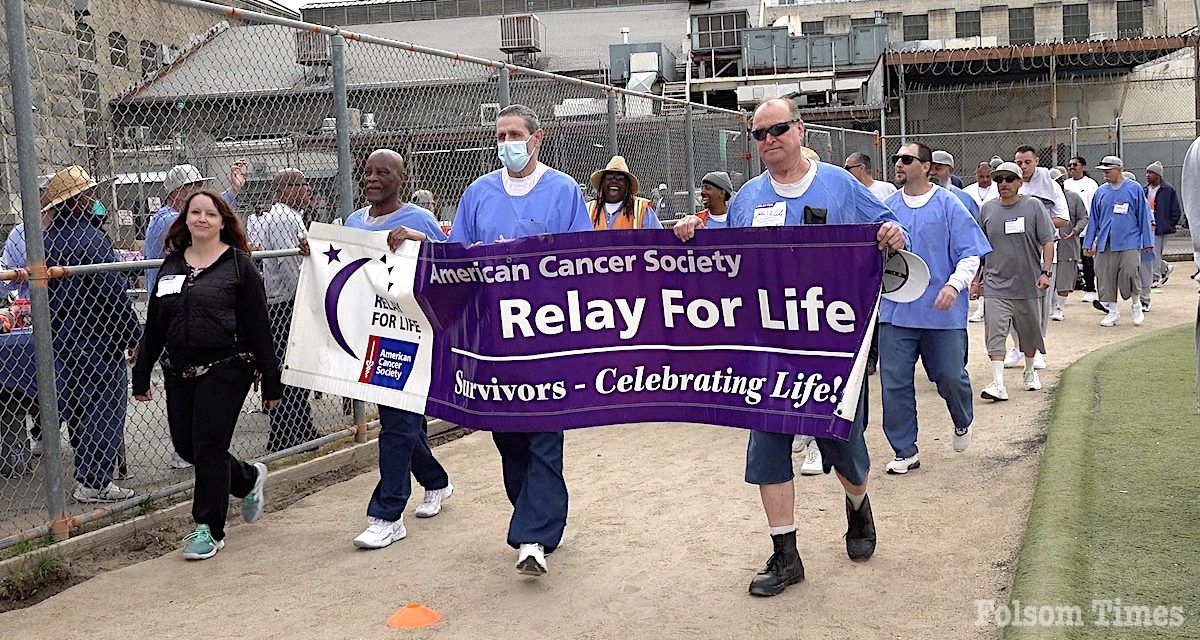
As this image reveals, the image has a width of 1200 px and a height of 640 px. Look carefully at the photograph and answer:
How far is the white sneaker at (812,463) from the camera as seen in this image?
7.14 metres

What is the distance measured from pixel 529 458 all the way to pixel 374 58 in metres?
5.31

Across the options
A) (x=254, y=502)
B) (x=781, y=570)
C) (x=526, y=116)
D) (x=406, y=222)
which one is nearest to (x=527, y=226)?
(x=526, y=116)

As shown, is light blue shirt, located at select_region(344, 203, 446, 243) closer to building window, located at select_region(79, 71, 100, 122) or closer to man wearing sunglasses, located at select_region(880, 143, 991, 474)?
building window, located at select_region(79, 71, 100, 122)

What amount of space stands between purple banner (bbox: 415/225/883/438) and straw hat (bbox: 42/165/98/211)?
6.84 ft

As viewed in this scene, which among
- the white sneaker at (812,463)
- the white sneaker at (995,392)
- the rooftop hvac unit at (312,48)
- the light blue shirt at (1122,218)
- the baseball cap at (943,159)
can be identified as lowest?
the white sneaker at (995,392)

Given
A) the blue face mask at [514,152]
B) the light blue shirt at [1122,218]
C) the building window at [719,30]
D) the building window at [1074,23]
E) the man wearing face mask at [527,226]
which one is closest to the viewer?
the man wearing face mask at [527,226]

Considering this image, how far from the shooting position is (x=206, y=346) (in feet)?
18.6

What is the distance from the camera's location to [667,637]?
14.6 feet

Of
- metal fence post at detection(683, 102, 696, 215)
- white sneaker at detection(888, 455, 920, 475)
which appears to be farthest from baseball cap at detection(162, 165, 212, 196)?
metal fence post at detection(683, 102, 696, 215)

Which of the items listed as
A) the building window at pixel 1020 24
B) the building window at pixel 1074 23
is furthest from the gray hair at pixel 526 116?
the building window at pixel 1020 24

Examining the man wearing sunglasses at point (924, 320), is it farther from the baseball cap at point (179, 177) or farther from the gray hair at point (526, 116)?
the baseball cap at point (179, 177)

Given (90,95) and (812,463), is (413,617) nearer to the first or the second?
(812,463)

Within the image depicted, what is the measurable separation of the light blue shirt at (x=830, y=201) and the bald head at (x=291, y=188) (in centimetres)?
378

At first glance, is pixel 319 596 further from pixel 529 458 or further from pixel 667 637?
pixel 667 637
